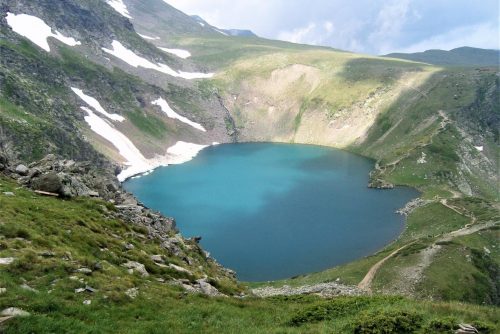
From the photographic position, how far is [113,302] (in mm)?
18953

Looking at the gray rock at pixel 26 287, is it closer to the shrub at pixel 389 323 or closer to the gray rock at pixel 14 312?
the gray rock at pixel 14 312

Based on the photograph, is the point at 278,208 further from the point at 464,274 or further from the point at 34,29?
the point at 34,29

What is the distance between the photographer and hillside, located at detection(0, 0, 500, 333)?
62.6 feet

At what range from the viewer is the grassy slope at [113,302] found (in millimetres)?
16930

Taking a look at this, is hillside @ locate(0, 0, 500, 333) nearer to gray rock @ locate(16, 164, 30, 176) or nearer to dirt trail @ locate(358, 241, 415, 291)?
gray rock @ locate(16, 164, 30, 176)

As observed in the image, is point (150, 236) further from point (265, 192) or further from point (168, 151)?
point (168, 151)

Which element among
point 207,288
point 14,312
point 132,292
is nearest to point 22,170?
point 207,288

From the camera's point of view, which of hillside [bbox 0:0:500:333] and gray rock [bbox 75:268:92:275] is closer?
hillside [bbox 0:0:500:333]

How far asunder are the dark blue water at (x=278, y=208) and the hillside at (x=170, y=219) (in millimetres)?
6387

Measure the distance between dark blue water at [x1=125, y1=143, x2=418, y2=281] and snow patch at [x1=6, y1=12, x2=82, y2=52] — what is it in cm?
7275

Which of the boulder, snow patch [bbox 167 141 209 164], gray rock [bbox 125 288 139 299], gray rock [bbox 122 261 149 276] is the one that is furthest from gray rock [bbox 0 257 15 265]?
snow patch [bbox 167 141 209 164]

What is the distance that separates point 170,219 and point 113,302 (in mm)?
27915

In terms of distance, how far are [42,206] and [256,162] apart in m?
129

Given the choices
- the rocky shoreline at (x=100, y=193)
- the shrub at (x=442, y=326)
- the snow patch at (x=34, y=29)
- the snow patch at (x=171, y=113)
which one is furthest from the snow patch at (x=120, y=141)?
the shrub at (x=442, y=326)
